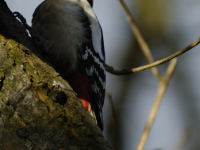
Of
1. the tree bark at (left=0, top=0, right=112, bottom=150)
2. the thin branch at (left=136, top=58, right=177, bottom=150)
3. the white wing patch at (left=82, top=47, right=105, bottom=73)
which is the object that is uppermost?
the tree bark at (left=0, top=0, right=112, bottom=150)

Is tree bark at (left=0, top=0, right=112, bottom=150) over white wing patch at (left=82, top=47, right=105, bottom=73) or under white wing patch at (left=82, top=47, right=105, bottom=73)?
over

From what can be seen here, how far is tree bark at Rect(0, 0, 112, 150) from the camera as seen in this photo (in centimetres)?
121

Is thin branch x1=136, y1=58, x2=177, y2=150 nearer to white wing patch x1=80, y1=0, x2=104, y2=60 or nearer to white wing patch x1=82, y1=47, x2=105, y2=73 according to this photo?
white wing patch x1=82, y1=47, x2=105, y2=73

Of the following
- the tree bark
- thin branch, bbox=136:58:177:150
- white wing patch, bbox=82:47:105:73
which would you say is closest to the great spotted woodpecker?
white wing patch, bbox=82:47:105:73

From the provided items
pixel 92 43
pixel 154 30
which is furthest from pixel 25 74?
pixel 154 30

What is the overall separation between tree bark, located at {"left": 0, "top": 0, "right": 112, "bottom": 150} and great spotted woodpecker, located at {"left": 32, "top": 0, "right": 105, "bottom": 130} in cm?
96

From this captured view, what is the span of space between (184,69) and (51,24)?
16.3ft

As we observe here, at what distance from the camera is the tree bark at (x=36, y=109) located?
3.98 ft

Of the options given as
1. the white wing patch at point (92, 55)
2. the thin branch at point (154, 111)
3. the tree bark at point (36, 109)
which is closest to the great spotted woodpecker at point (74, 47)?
the white wing patch at point (92, 55)

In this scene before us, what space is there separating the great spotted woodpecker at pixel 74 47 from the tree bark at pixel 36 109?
959 mm

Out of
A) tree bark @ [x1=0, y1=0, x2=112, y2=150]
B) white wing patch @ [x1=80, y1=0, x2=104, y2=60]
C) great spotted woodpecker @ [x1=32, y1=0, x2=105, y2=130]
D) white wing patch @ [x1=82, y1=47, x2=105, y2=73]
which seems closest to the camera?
tree bark @ [x1=0, y1=0, x2=112, y2=150]

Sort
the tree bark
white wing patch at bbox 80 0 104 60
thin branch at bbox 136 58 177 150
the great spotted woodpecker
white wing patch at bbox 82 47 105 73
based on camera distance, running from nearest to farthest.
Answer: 1. the tree bark
2. thin branch at bbox 136 58 177 150
3. the great spotted woodpecker
4. white wing patch at bbox 82 47 105 73
5. white wing patch at bbox 80 0 104 60

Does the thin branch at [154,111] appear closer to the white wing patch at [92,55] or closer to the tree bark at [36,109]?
the white wing patch at [92,55]

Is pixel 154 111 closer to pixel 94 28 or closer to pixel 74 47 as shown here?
pixel 74 47
